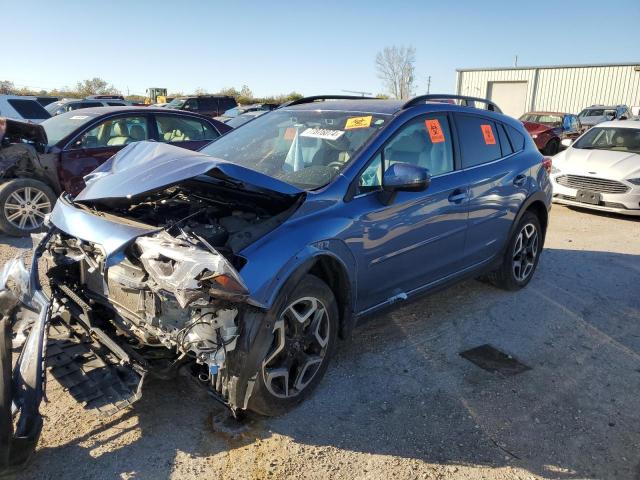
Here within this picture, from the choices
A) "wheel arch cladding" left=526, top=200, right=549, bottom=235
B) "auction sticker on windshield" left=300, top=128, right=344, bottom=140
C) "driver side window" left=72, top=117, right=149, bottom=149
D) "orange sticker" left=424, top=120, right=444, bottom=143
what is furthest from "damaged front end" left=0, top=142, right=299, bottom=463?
"driver side window" left=72, top=117, right=149, bottom=149

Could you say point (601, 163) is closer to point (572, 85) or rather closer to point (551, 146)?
point (551, 146)

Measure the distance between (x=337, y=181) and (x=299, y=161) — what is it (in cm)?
46

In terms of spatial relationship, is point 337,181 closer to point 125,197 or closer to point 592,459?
point 125,197

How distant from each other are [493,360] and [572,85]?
34628 mm

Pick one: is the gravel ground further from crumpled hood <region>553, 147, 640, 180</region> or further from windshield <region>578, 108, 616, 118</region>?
windshield <region>578, 108, 616, 118</region>

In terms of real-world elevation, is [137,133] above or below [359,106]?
below

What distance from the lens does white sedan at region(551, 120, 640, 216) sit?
27.7 feet

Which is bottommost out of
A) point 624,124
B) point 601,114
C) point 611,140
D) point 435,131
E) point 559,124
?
→ point 559,124

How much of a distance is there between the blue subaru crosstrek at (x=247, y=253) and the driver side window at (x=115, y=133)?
3.58 metres

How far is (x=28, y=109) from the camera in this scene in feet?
40.7

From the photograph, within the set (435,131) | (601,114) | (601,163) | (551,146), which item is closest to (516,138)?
(435,131)

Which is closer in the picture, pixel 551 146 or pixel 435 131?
pixel 435 131

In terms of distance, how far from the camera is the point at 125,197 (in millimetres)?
2881

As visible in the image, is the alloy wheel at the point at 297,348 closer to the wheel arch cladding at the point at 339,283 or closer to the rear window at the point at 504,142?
the wheel arch cladding at the point at 339,283
